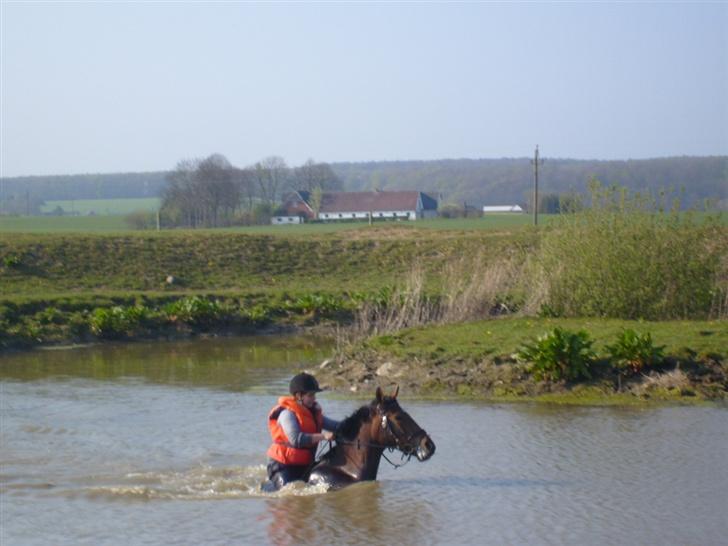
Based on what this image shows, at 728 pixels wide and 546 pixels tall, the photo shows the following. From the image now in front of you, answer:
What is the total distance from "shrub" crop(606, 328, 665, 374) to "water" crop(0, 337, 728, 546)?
1.65 meters

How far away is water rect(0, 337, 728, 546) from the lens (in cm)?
1084

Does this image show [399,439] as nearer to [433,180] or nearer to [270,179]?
[270,179]

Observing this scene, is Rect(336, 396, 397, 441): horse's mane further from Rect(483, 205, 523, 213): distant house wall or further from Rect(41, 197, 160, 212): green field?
Rect(41, 197, 160, 212): green field

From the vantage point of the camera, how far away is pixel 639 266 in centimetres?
2291

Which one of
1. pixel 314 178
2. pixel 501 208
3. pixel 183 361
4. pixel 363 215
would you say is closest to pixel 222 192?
pixel 363 215

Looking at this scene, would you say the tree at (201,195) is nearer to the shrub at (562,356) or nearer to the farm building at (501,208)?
the farm building at (501,208)

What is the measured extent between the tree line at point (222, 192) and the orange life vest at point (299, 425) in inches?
2611

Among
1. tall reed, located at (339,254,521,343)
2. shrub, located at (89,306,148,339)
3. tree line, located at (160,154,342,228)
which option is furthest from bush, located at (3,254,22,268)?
tree line, located at (160,154,342,228)

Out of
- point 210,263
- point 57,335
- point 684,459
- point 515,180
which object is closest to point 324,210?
point 515,180

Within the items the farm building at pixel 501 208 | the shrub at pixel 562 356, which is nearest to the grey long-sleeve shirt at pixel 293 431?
the shrub at pixel 562 356

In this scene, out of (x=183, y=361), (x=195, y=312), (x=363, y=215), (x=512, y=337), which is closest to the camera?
(x=512, y=337)

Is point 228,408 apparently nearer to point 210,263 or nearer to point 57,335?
point 57,335

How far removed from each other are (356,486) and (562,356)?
24.7ft

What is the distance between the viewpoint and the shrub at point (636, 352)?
18.1m
